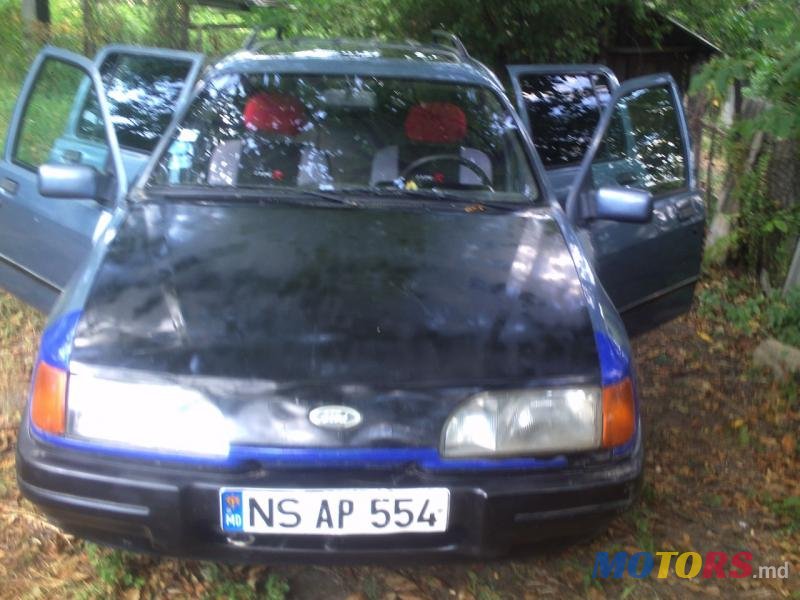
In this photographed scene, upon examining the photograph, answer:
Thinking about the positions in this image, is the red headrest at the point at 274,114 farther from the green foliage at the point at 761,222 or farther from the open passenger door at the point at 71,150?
the green foliage at the point at 761,222

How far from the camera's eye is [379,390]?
6.67 feet

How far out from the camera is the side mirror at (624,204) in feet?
10.1

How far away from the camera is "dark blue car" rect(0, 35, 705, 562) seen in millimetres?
2025

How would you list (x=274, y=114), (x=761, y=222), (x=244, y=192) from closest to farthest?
(x=244, y=192)
(x=274, y=114)
(x=761, y=222)

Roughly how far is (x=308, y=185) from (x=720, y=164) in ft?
16.1

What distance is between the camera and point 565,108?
4520mm

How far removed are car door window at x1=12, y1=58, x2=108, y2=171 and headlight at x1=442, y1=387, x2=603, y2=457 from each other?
2431 millimetres

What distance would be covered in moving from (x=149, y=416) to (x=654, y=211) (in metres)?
2.54

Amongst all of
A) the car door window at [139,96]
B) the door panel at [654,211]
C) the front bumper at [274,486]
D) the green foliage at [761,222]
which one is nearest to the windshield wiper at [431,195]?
the door panel at [654,211]

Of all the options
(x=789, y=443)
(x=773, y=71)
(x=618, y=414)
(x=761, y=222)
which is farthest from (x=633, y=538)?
(x=761, y=222)

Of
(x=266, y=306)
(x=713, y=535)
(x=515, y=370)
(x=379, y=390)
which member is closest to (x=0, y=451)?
(x=266, y=306)

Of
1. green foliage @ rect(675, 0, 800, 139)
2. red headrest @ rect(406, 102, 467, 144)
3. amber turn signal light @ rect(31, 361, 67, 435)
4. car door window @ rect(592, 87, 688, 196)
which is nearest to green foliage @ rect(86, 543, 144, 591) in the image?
amber turn signal light @ rect(31, 361, 67, 435)

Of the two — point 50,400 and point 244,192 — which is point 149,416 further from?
point 244,192

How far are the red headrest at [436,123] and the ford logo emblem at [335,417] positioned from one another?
150 centimetres
